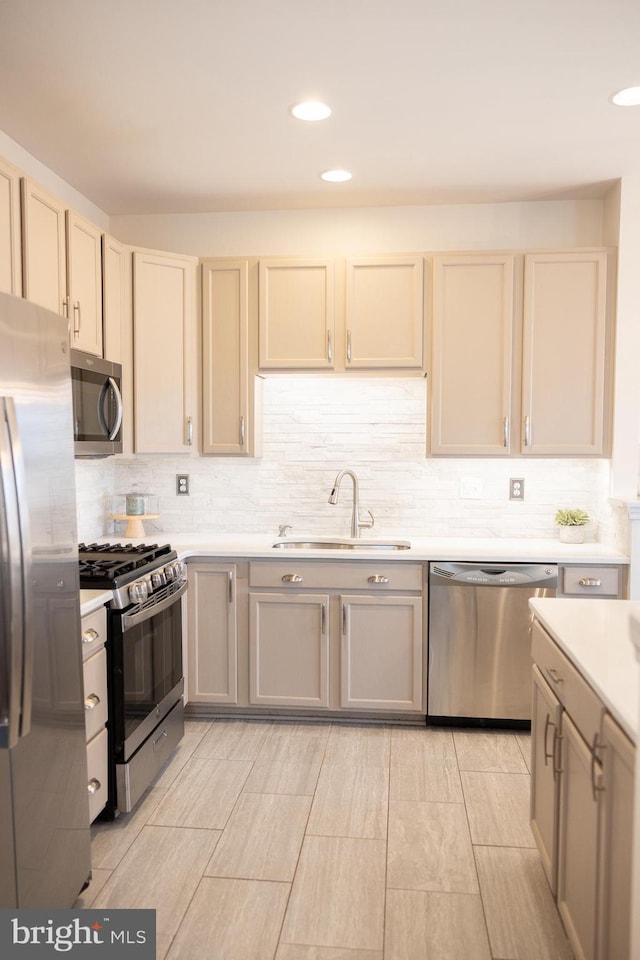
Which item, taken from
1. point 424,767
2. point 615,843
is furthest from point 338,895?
point 615,843

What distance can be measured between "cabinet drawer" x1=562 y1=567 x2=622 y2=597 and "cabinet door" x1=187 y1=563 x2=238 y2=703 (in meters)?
1.65

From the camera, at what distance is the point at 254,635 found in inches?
145

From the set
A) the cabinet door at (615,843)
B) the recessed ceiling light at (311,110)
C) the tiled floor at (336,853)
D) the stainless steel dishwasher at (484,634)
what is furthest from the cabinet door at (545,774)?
the recessed ceiling light at (311,110)

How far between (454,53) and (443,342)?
1.53 meters

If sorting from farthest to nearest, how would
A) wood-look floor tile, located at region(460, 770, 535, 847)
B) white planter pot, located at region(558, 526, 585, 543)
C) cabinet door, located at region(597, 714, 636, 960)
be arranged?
white planter pot, located at region(558, 526, 585, 543), wood-look floor tile, located at region(460, 770, 535, 847), cabinet door, located at region(597, 714, 636, 960)

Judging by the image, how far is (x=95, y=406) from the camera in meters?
3.18

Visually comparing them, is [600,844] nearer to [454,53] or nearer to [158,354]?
[454,53]

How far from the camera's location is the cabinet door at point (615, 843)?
1.45 m

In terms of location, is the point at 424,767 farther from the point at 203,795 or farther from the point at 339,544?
the point at 339,544

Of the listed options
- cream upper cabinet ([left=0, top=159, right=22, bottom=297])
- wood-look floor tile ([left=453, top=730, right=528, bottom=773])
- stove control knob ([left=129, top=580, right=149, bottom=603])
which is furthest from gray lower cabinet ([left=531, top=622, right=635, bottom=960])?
cream upper cabinet ([left=0, top=159, right=22, bottom=297])

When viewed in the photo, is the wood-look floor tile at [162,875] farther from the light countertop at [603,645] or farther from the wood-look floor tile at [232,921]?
the light countertop at [603,645]

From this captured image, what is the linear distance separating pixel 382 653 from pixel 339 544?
2.26 ft

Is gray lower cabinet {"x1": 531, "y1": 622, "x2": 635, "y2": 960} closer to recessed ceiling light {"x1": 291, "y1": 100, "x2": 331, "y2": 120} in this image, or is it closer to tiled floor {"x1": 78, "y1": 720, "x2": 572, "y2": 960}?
tiled floor {"x1": 78, "y1": 720, "x2": 572, "y2": 960}

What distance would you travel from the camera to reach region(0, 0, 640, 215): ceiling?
86.0 inches
